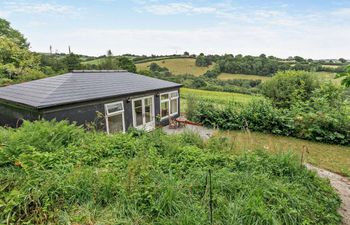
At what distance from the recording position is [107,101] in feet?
28.3

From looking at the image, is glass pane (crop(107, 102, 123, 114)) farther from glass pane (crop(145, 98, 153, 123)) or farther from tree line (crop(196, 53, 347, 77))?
tree line (crop(196, 53, 347, 77))

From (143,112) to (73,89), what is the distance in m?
3.68

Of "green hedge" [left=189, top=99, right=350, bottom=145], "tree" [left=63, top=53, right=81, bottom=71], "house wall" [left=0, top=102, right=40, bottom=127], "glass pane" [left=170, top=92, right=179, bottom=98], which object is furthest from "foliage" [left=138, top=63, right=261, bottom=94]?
"house wall" [left=0, top=102, right=40, bottom=127]

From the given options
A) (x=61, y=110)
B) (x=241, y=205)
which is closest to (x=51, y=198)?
(x=241, y=205)

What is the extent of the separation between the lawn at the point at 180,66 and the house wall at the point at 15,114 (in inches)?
1113

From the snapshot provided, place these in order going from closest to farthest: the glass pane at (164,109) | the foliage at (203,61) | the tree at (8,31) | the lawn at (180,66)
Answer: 1. the glass pane at (164,109)
2. the tree at (8,31)
3. the lawn at (180,66)
4. the foliage at (203,61)

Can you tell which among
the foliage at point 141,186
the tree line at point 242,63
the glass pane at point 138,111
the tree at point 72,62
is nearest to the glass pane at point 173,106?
the glass pane at point 138,111

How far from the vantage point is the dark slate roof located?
7109 millimetres

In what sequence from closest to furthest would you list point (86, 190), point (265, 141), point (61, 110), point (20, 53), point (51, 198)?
point (51, 198), point (86, 190), point (61, 110), point (265, 141), point (20, 53)

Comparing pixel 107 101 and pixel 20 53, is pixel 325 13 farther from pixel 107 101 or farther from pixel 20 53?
pixel 20 53

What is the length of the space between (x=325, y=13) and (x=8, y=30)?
3769cm

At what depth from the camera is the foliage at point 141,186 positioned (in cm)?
208

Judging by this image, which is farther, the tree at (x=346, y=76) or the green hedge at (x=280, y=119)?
the green hedge at (x=280, y=119)

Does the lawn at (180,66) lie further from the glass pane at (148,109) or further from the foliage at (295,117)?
the glass pane at (148,109)
